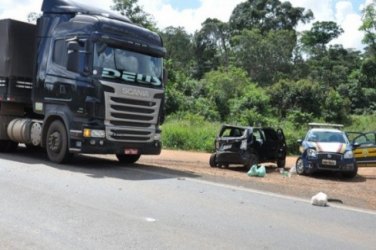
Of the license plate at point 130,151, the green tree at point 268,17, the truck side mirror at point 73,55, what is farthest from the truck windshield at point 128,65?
the green tree at point 268,17

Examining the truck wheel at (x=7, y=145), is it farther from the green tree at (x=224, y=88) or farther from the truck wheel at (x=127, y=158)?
the green tree at (x=224, y=88)

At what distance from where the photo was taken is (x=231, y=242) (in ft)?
20.4

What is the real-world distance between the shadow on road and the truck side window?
2.44 m

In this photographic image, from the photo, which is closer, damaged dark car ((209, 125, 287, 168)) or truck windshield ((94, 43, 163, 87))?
truck windshield ((94, 43, 163, 87))

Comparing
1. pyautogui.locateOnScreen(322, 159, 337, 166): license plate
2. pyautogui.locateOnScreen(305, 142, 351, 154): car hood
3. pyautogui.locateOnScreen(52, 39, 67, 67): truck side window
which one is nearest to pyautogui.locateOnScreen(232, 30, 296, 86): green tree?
pyautogui.locateOnScreen(305, 142, 351, 154): car hood

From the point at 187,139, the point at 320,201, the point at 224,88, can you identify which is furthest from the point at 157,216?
the point at 224,88

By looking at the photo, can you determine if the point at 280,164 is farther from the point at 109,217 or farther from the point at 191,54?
the point at 191,54

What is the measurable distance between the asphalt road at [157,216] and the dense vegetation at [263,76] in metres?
16.3

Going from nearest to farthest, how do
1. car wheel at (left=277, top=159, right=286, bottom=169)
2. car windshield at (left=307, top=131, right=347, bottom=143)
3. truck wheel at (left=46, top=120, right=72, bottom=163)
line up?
truck wheel at (left=46, top=120, right=72, bottom=163), car windshield at (left=307, top=131, right=347, bottom=143), car wheel at (left=277, top=159, right=286, bottom=169)

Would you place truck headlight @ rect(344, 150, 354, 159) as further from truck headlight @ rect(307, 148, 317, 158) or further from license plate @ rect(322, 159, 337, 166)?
truck headlight @ rect(307, 148, 317, 158)

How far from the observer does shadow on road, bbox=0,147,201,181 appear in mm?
11562

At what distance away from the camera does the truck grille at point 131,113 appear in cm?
1212

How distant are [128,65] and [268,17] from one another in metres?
64.8

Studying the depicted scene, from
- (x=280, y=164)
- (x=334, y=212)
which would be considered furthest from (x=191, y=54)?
(x=334, y=212)
